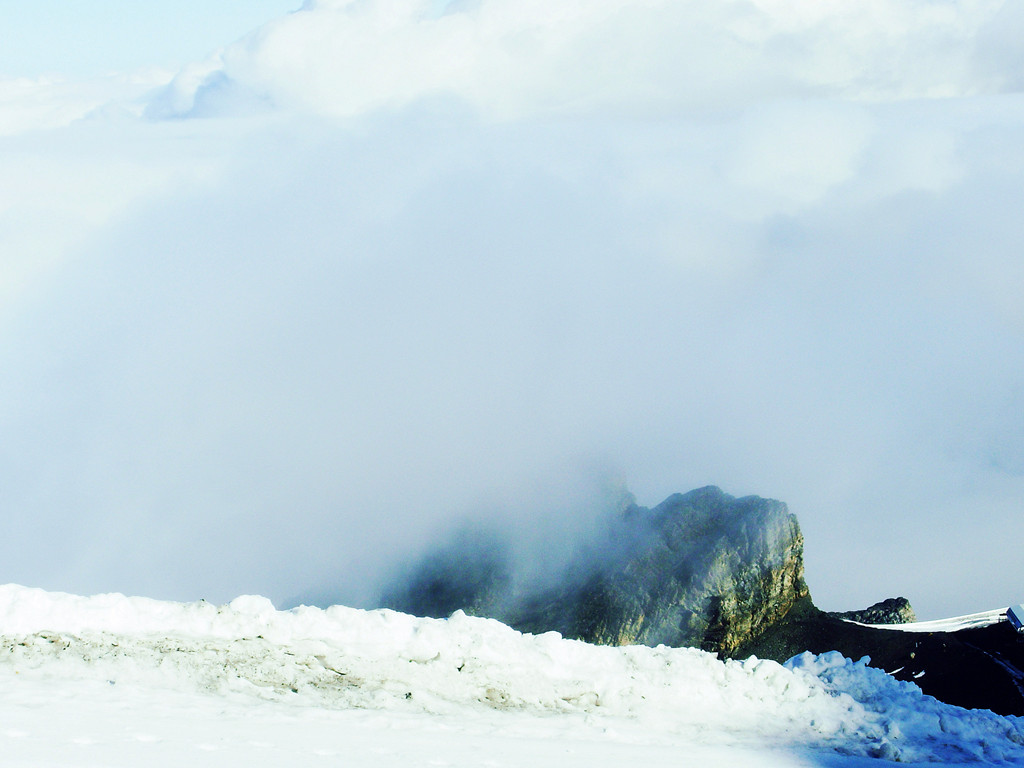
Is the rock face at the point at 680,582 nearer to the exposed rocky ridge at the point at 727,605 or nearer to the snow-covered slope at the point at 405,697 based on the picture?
the exposed rocky ridge at the point at 727,605

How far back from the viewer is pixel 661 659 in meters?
14.7

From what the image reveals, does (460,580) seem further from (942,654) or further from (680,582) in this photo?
(942,654)

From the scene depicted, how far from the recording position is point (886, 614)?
186ft

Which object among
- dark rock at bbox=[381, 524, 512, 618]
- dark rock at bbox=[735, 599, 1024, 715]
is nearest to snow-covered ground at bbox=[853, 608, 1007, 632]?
dark rock at bbox=[735, 599, 1024, 715]

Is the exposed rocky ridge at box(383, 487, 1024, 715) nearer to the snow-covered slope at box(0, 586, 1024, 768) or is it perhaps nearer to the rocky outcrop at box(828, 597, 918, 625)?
the rocky outcrop at box(828, 597, 918, 625)

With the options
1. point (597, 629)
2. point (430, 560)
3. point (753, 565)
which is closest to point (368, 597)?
point (430, 560)

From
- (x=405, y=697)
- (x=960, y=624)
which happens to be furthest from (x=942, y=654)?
(x=405, y=697)

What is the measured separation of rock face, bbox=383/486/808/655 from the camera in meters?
48.8

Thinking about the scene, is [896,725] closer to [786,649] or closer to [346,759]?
[346,759]

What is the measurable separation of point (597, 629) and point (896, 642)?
1952 cm

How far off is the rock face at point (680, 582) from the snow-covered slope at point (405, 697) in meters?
34.5

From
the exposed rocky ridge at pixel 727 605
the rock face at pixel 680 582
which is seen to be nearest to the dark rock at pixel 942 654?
the exposed rocky ridge at pixel 727 605

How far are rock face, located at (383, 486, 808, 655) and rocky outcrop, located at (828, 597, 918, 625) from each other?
8.81 metres

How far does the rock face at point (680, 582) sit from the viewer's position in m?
48.8
